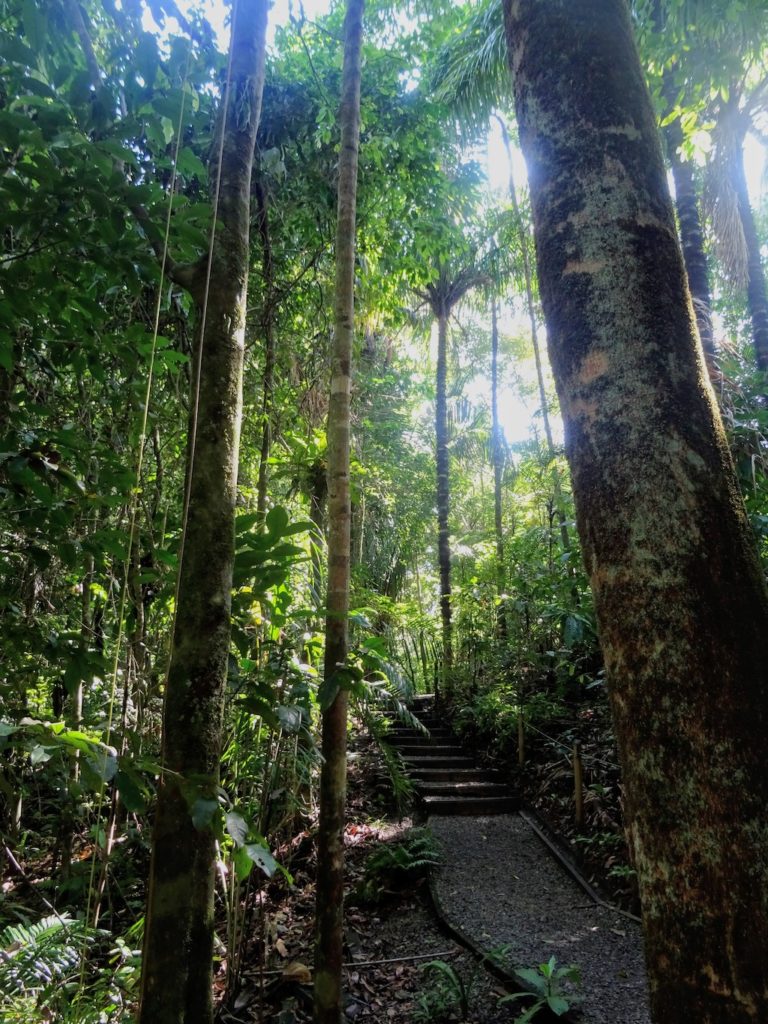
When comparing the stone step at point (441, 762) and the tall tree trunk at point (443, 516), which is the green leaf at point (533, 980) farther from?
the tall tree trunk at point (443, 516)

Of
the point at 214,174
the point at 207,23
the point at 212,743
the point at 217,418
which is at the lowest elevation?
the point at 212,743

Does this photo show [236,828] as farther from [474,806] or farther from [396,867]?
[474,806]

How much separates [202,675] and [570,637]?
4508 mm

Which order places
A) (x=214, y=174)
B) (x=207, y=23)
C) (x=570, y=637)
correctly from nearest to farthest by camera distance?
(x=214, y=174) → (x=207, y=23) → (x=570, y=637)

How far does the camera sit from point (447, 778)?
735 centimetres

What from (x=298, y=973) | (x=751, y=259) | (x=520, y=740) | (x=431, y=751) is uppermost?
(x=751, y=259)

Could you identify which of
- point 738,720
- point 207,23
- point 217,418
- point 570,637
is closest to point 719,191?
point 570,637

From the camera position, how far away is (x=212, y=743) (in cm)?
171

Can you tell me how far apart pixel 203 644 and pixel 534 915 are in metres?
3.96

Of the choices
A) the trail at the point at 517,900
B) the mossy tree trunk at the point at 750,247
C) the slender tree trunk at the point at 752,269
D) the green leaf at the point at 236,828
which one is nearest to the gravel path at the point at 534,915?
the trail at the point at 517,900

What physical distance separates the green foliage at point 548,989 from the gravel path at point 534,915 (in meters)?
0.09

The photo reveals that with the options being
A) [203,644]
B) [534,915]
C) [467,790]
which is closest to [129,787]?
[203,644]

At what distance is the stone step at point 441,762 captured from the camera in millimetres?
7684

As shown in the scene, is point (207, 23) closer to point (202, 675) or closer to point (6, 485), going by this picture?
point (6, 485)
